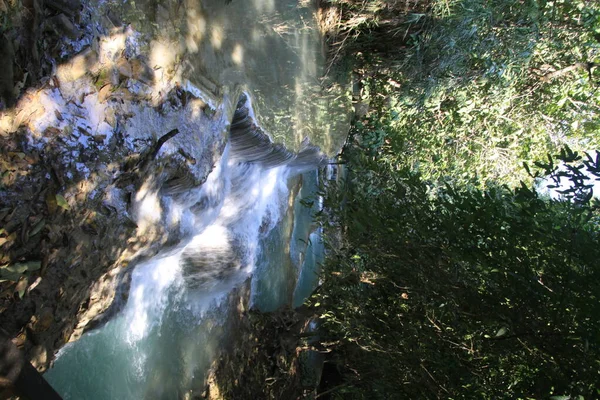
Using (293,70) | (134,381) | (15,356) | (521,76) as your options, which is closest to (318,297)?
(134,381)

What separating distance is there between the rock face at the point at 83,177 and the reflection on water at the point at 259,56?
0.90ft

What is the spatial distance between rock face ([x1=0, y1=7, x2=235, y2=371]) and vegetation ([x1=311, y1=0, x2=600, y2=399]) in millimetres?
2273

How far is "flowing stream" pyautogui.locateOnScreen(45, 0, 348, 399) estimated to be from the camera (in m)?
4.58

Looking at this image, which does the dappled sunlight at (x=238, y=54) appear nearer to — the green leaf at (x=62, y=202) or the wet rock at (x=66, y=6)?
the wet rock at (x=66, y=6)

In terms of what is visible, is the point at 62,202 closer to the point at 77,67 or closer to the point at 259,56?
the point at 77,67

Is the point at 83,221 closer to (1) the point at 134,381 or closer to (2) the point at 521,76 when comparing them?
(1) the point at 134,381

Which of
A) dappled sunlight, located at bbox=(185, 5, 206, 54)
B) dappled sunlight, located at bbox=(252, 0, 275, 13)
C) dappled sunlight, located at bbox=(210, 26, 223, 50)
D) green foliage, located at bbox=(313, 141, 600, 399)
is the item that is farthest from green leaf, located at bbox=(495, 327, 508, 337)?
dappled sunlight, located at bbox=(252, 0, 275, 13)

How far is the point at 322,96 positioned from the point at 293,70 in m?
1.16

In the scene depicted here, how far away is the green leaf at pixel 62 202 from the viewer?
10.1 ft

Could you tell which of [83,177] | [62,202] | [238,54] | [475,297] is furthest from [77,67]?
[475,297]

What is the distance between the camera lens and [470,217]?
4.27 meters

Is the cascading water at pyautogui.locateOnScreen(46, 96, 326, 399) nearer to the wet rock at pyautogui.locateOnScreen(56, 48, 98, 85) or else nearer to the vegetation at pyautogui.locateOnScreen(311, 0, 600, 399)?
the vegetation at pyautogui.locateOnScreen(311, 0, 600, 399)

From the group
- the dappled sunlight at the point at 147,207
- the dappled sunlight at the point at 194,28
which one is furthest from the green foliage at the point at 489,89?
the dappled sunlight at the point at 147,207

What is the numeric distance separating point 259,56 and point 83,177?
10.3 ft
